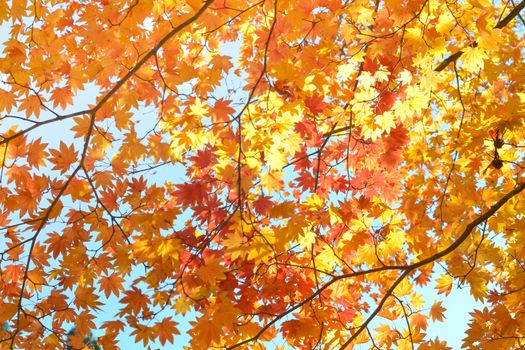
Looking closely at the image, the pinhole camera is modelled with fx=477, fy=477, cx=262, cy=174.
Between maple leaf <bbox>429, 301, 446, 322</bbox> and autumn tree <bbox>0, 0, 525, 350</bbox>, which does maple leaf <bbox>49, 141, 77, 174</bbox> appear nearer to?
autumn tree <bbox>0, 0, 525, 350</bbox>

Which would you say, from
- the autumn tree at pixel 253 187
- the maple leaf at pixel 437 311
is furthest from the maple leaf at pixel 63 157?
the maple leaf at pixel 437 311

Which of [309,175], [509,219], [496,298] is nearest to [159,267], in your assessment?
[309,175]

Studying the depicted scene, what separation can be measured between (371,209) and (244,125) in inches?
42.7

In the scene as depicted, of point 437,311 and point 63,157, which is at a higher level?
point 63,157

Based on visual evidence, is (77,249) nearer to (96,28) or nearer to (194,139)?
(194,139)

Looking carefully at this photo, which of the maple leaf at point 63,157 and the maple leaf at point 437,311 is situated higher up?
the maple leaf at point 63,157

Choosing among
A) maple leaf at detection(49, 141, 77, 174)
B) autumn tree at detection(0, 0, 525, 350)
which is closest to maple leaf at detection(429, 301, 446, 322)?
autumn tree at detection(0, 0, 525, 350)

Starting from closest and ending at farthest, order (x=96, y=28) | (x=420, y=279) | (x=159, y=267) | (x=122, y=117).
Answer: (x=159, y=267) → (x=122, y=117) → (x=96, y=28) → (x=420, y=279)

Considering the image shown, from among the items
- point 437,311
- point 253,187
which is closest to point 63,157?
point 253,187

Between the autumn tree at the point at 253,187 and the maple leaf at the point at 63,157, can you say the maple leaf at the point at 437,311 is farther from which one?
the maple leaf at the point at 63,157

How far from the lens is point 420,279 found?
12.9 feet

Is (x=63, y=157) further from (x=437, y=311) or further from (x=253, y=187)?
(x=437, y=311)

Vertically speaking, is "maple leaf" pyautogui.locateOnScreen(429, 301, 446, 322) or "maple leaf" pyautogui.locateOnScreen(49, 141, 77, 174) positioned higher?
"maple leaf" pyautogui.locateOnScreen(49, 141, 77, 174)

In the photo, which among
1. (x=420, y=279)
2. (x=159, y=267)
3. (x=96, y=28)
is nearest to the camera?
(x=159, y=267)
